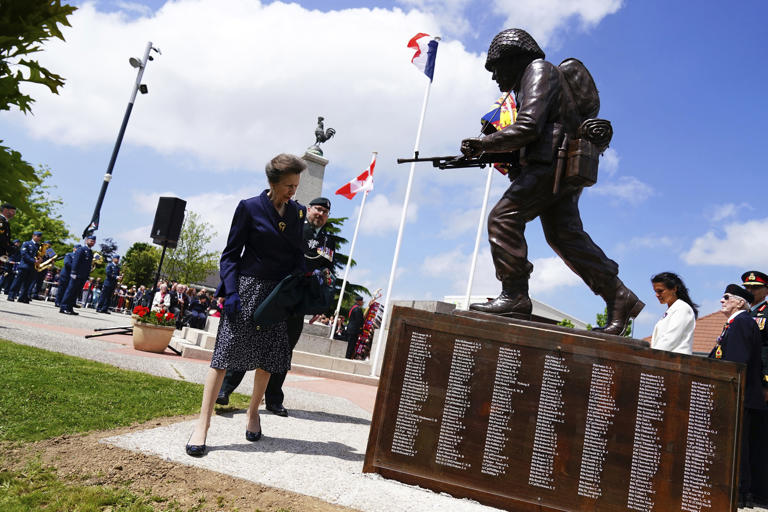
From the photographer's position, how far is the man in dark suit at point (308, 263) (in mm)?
4859

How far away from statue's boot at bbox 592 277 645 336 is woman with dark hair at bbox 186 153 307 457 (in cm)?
236

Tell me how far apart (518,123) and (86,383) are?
4.67 metres

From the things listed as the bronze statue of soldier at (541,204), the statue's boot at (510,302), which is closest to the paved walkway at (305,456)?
the statue's boot at (510,302)

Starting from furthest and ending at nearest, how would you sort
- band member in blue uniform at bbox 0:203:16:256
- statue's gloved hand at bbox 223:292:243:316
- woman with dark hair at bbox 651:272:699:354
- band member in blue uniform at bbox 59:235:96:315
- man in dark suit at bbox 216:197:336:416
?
band member in blue uniform at bbox 59:235:96:315, band member in blue uniform at bbox 0:203:16:256, man in dark suit at bbox 216:197:336:416, woman with dark hair at bbox 651:272:699:354, statue's gloved hand at bbox 223:292:243:316

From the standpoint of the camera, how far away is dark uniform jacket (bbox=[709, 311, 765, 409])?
488 cm

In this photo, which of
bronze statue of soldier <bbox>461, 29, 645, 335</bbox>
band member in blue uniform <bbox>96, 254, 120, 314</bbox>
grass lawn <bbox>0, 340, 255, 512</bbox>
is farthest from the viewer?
band member in blue uniform <bbox>96, 254, 120, 314</bbox>

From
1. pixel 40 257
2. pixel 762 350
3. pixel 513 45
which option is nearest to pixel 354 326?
pixel 40 257

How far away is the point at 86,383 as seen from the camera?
15.9 feet

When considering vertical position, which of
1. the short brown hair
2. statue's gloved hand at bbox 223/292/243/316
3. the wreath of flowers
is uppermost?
the short brown hair

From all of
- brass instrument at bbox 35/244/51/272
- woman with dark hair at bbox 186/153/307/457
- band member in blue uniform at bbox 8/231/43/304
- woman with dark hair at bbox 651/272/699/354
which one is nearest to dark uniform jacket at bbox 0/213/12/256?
band member in blue uniform at bbox 8/231/43/304

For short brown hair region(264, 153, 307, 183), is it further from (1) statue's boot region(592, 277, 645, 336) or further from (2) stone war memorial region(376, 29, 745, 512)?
(1) statue's boot region(592, 277, 645, 336)

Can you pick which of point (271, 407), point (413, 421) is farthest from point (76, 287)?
point (413, 421)

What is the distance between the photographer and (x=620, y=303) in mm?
3680

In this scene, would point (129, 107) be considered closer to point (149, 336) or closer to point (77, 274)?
point (77, 274)
